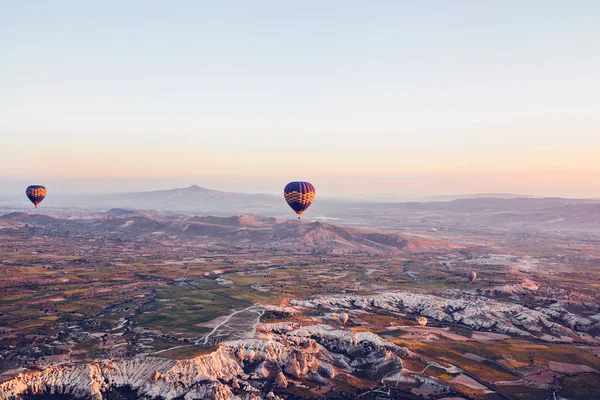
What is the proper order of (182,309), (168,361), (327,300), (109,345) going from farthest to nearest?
1. (327,300)
2. (182,309)
3. (109,345)
4. (168,361)

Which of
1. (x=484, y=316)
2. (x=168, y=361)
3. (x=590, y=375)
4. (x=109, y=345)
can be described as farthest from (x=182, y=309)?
(x=590, y=375)

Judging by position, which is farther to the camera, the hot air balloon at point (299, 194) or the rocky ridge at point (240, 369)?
the hot air balloon at point (299, 194)

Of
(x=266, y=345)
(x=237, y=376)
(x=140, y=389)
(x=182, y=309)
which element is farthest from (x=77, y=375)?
(x=182, y=309)


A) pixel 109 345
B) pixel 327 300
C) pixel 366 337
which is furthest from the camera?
pixel 327 300

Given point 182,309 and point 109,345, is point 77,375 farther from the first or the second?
point 182,309

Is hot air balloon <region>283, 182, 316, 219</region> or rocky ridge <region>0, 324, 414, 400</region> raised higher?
hot air balloon <region>283, 182, 316, 219</region>

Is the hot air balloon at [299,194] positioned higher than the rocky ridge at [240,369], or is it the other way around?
the hot air balloon at [299,194]

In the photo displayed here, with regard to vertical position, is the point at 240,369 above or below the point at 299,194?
below

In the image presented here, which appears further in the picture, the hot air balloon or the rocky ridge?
the hot air balloon

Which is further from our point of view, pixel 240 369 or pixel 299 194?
pixel 299 194

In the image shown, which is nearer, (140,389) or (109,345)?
(140,389)
